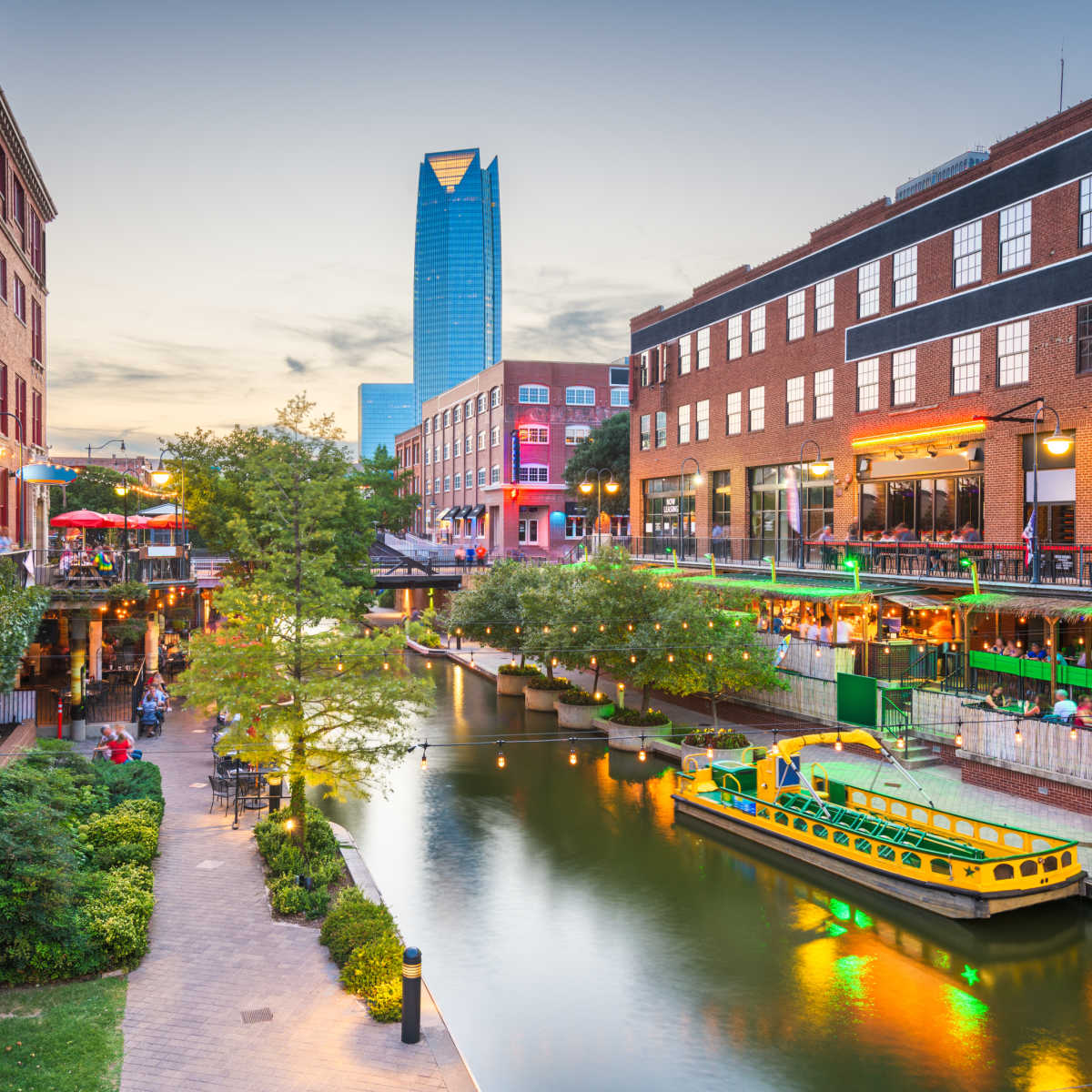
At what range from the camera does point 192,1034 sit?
1239 centimetres

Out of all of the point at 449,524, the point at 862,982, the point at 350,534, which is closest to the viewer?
the point at 862,982

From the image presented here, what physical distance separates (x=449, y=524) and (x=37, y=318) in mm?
59108

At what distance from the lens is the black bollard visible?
40.4ft

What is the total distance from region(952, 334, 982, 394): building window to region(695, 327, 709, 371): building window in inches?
704

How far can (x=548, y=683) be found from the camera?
136 ft

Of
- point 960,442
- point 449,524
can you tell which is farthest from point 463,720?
point 449,524

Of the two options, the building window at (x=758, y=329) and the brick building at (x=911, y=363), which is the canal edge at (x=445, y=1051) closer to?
the brick building at (x=911, y=363)

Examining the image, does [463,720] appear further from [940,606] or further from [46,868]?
[46,868]

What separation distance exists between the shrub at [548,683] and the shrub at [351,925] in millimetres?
24473

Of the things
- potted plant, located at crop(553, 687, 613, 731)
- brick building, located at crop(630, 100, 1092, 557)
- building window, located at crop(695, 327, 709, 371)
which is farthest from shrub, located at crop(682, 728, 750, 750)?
building window, located at crop(695, 327, 709, 371)

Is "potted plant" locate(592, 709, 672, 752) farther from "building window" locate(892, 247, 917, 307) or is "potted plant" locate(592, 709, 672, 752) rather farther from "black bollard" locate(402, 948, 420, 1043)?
"black bollard" locate(402, 948, 420, 1043)

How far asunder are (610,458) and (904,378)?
36.4 metres

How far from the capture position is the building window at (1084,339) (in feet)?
93.7

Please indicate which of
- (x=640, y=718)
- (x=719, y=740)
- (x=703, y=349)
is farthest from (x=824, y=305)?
(x=719, y=740)
